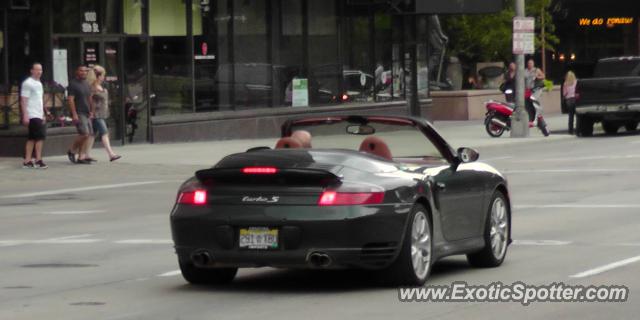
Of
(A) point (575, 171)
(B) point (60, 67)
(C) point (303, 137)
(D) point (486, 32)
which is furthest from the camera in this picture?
(D) point (486, 32)

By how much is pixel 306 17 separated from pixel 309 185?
28691mm

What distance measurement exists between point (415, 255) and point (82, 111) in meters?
17.5

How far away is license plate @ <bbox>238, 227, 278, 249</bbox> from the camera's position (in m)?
11.3

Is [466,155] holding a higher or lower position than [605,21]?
lower

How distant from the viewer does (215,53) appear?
36281mm

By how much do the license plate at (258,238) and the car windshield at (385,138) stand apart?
1.80m

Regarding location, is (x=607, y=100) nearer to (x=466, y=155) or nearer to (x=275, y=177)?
(x=466, y=155)

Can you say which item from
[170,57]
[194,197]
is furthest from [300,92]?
[194,197]

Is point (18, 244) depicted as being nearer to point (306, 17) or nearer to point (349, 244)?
point (349, 244)

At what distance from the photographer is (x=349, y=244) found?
11.2 meters

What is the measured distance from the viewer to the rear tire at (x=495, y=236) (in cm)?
1303

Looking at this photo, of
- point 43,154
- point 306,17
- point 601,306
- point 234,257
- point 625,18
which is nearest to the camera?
point 601,306

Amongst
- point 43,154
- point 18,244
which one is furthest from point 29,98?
point 18,244

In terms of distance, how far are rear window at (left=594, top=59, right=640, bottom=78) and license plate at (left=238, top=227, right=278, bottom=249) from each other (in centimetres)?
3028
